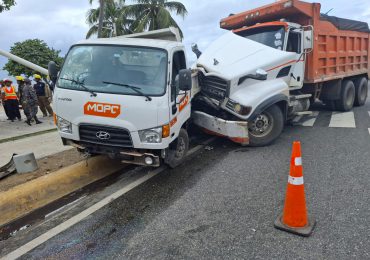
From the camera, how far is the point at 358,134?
6816 millimetres

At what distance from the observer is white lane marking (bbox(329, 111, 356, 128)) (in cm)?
789

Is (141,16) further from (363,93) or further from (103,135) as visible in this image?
(103,135)

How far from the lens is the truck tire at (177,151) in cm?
488

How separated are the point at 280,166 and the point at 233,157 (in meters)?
0.91

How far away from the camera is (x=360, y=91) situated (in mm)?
10484

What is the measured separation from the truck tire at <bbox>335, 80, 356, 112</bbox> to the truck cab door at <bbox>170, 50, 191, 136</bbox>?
6.11 metres

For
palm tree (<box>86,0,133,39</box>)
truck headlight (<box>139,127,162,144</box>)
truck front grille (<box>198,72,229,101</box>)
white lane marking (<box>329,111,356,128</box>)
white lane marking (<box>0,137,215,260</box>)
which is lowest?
white lane marking (<box>329,111,356,128</box>)

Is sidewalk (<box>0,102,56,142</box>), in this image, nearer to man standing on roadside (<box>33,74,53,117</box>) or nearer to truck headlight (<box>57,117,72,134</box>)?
man standing on roadside (<box>33,74,53,117</box>)

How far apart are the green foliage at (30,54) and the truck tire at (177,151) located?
1079 inches

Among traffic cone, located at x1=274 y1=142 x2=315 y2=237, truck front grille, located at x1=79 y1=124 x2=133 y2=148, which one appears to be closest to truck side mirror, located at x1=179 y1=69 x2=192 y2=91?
truck front grille, located at x1=79 y1=124 x2=133 y2=148

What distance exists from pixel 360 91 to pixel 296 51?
15.3 ft

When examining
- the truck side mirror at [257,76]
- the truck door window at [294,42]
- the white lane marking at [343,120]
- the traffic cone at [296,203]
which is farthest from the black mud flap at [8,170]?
the white lane marking at [343,120]

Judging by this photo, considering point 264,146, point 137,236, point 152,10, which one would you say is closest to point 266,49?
point 264,146

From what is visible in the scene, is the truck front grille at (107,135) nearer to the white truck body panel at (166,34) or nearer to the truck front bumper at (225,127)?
the truck front bumper at (225,127)
